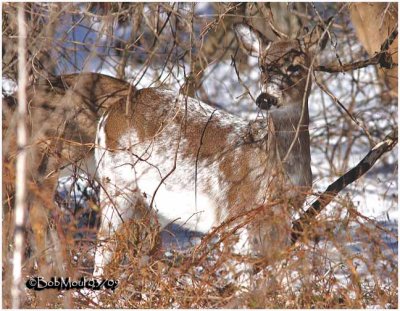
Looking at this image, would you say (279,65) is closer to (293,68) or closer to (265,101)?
(293,68)

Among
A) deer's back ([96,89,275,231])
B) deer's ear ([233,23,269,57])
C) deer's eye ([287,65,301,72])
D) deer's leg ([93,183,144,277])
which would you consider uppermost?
deer's ear ([233,23,269,57])

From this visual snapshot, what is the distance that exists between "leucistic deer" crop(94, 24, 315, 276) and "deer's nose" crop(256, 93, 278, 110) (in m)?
0.05

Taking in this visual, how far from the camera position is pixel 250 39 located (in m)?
6.23

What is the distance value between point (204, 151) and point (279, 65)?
873mm

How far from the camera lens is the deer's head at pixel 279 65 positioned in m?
5.70

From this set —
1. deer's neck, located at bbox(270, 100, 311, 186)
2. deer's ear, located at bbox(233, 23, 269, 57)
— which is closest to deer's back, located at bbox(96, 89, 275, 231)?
deer's neck, located at bbox(270, 100, 311, 186)

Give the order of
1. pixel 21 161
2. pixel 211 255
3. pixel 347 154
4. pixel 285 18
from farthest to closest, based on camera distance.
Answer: pixel 285 18
pixel 347 154
pixel 211 255
pixel 21 161

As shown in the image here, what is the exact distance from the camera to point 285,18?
936 cm

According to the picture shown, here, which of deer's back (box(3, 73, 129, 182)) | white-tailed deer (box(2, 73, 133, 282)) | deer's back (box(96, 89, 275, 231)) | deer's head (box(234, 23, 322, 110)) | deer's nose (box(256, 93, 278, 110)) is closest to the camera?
deer's nose (box(256, 93, 278, 110))

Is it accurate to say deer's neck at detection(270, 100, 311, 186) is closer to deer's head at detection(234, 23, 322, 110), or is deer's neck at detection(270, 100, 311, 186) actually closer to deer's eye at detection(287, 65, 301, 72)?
deer's head at detection(234, 23, 322, 110)

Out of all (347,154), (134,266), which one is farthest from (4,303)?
(347,154)

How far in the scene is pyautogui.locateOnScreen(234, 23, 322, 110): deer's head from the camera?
18.7 ft

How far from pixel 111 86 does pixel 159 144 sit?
0.65 m

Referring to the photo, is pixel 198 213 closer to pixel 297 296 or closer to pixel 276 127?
pixel 276 127
